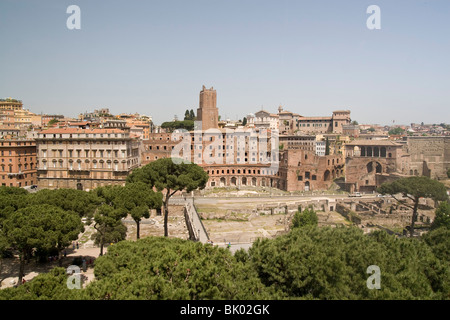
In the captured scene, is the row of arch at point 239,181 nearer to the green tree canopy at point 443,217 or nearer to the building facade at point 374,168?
the building facade at point 374,168

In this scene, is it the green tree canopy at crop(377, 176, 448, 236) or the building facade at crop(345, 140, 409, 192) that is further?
the building facade at crop(345, 140, 409, 192)

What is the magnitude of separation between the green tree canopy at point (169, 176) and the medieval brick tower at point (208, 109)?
33.3m

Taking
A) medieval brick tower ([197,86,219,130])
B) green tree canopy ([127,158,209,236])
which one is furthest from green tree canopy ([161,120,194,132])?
green tree canopy ([127,158,209,236])

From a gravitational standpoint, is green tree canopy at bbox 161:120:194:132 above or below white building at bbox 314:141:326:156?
above

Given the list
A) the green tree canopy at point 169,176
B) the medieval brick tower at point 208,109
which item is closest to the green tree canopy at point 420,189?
the green tree canopy at point 169,176

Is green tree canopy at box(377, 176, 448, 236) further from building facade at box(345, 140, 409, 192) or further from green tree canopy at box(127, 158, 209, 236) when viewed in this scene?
green tree canopy at box(127, 158, 209, 236)

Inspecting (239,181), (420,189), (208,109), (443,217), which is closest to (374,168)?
(420,189)

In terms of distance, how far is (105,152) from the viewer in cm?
5094

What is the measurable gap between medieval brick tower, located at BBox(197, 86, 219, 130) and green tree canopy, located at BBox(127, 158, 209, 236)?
109 ft

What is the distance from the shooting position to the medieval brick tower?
70.2 metres

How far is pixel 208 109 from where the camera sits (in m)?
70.6

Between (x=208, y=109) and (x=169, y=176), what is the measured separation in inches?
1481
